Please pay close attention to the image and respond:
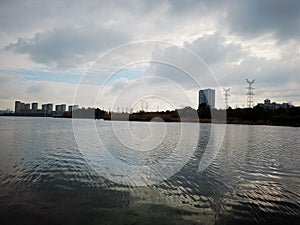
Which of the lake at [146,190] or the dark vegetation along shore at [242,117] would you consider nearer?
the lake at [146,190]

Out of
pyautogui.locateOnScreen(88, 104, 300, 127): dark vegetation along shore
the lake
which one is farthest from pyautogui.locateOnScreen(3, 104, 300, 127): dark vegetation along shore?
the lake

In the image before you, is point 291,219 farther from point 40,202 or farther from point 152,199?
point 40,202

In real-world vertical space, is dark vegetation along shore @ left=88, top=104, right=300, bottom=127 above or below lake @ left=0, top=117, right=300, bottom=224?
above

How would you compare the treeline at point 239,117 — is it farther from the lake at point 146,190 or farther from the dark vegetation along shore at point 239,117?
the lake at point 146,190

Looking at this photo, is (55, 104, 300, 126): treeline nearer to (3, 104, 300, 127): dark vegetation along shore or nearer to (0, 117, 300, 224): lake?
(3, 104, 300, 127): dark vegetation along shore

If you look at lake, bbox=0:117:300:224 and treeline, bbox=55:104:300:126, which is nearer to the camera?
lake, bbox=0:117:300:224

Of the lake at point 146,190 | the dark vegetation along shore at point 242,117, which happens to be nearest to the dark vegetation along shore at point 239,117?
the dark vegetation along shore at point 242,117

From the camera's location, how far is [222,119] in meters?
83.7

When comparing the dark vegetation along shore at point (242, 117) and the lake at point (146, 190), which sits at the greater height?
the dark vegetation along shore at point (242, 117)

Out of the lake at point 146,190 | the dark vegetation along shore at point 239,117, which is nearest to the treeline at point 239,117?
the dark vegetation along shore at point 239,117

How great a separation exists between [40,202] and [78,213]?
4.99 ft

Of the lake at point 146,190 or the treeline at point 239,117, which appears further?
the treeline at point 239,117

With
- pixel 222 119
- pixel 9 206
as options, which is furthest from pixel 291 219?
pixel 222 119

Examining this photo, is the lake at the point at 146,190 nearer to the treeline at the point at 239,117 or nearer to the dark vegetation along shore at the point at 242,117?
the dark vegetation along shore at the point at 242,117
